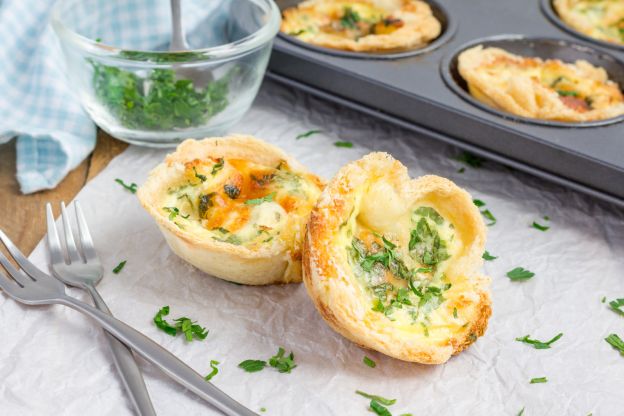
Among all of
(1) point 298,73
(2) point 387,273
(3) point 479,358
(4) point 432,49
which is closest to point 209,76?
Result: (1) point 298,73

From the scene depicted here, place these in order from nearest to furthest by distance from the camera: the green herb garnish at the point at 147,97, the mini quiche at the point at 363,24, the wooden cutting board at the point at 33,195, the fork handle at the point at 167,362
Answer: the fork handle at the point at 167,362, the wooden cutting board at the point at 33,195, the green herb garnish at the point at 147,97, the mini quiche at the point at 363,24

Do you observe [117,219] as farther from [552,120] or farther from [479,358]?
[552,120]

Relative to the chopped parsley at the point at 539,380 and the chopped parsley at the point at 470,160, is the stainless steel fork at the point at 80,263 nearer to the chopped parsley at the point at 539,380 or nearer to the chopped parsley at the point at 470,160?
the chopped parsley at the point at 539,380

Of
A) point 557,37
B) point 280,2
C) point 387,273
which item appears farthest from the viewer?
point 280,2

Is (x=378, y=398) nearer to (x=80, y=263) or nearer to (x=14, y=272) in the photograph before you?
(x=80, y=263)

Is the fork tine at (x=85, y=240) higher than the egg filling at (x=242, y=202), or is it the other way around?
the egg filling at (x=242, y=202)

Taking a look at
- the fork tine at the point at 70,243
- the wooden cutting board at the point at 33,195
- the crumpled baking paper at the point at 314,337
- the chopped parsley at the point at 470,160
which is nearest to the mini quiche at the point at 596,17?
the chopped parsley at the point at 470,160
